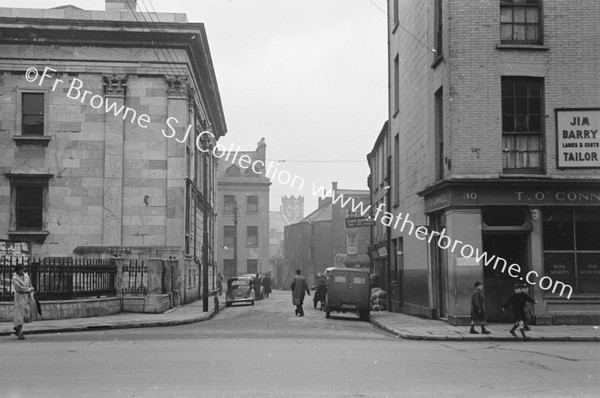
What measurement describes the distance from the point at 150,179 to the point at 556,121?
1742cm

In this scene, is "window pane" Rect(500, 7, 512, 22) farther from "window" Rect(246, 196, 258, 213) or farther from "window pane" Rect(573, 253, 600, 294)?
"window" Rect(246, 196, 258, 213)

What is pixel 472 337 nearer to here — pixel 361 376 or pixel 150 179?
pixel 361 376

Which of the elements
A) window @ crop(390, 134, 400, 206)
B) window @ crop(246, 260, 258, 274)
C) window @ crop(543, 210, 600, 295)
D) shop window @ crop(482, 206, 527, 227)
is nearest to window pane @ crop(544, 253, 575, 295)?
window @ crop(543, 210, 600, 295)

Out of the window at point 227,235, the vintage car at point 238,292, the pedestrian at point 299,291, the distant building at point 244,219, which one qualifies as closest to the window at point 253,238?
the distant building at point 244,219

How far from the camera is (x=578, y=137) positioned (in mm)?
19609

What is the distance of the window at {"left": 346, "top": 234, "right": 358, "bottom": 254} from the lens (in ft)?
233

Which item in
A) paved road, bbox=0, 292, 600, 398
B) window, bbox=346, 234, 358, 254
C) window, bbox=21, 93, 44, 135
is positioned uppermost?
window, bbox=21, 93, 44, 135

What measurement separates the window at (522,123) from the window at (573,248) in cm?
162

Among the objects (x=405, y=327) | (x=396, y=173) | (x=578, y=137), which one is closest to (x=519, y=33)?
(x=578, y=137)

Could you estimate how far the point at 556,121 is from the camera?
64.3 feet

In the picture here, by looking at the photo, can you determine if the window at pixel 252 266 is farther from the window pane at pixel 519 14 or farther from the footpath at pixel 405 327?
the window pane at pixel 519 14

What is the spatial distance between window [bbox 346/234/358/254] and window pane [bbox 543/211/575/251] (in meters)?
51.7

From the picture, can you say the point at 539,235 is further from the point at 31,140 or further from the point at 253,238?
the point at 253,238

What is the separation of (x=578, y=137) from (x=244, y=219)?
188 ft
